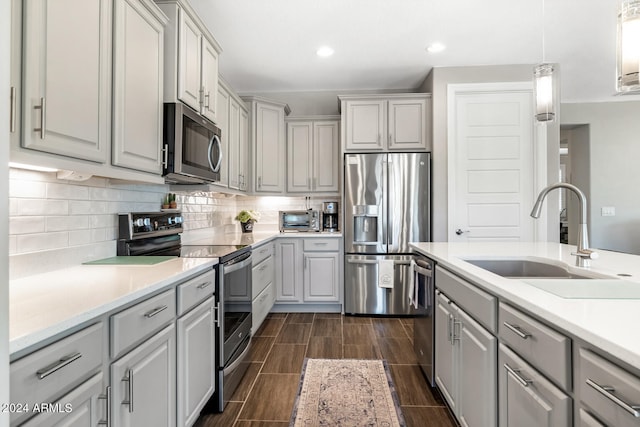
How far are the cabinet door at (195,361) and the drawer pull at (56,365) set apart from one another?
1.93 ft

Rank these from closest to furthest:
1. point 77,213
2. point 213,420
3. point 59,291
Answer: point 59,291 → point 77,213 → point 213,420

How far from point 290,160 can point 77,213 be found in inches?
105

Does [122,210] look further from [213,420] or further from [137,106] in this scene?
[213,420]

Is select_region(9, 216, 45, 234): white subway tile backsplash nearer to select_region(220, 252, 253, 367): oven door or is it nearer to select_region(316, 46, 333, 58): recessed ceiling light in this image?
select_region(220, 252, 253, 367): oven door

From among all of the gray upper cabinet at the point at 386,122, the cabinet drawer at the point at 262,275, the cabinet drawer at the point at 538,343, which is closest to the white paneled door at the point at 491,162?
the gray upper cabinet at the point at 386,122

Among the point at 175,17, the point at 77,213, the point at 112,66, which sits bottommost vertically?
the point at 77,213

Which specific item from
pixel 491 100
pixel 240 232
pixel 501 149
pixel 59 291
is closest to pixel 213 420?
pixel 59 291

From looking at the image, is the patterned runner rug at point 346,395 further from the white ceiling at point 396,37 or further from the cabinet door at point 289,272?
the white ceiling at point 396,37

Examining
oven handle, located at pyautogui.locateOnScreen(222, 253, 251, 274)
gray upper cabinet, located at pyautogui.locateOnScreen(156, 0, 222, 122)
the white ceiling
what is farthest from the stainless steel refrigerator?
gray upper cabinet, located at pyautogui.locateOnScreen(156, 0, 222, 122)

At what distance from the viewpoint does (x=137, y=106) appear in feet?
5.23

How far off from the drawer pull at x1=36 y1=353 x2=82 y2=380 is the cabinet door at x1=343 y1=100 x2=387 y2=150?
316 cm

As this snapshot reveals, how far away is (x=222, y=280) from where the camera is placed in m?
1.89

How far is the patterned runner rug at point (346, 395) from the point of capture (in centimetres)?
177

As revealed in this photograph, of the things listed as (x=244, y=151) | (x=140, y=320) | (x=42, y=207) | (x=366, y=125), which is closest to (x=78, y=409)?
(x=140, y=320)
